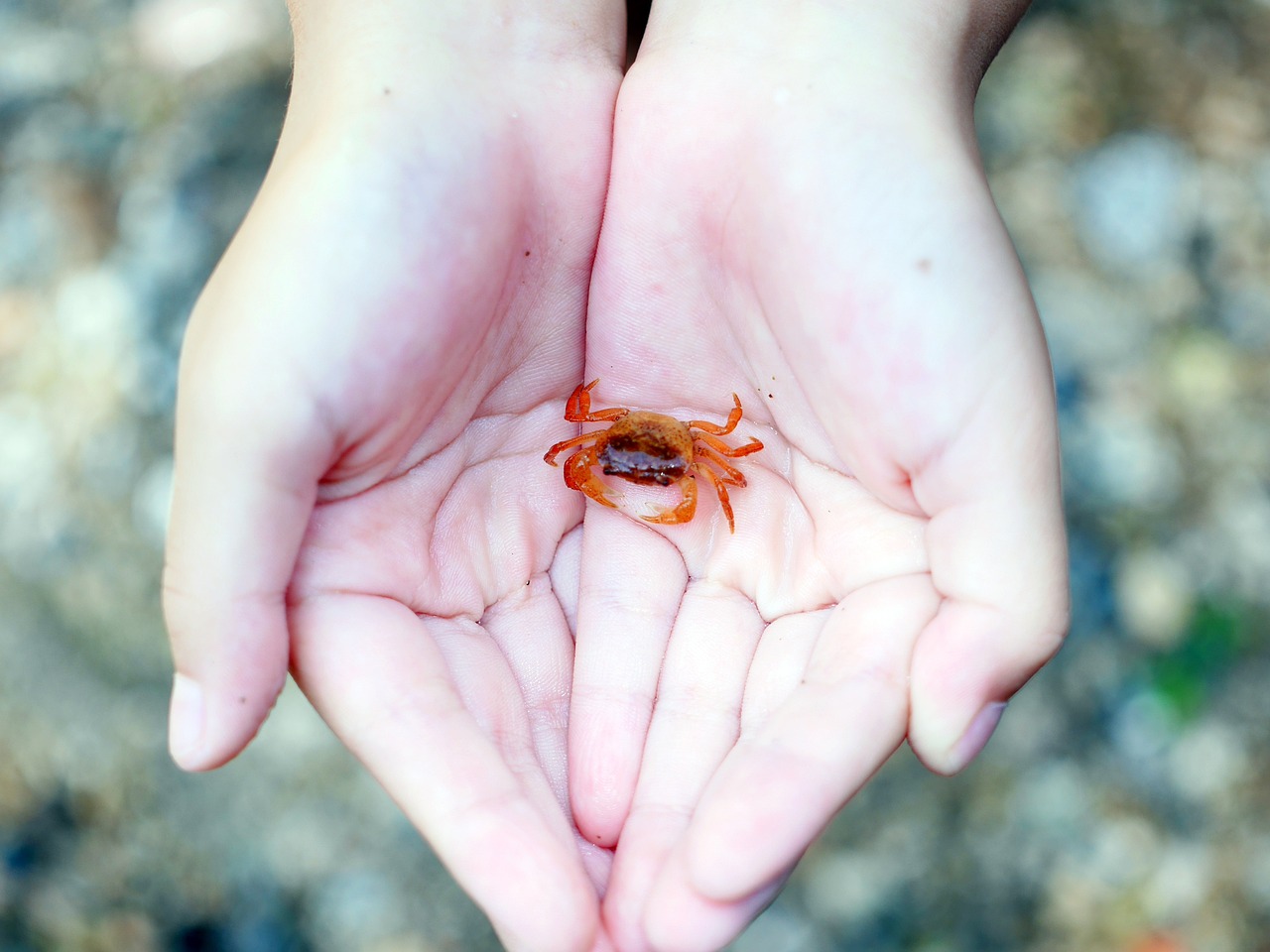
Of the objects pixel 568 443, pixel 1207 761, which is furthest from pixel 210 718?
pixel 1207 761

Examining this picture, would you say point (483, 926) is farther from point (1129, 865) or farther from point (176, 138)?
point (176, 138)

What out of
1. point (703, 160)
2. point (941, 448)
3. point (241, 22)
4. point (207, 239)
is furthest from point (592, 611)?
point (241, 22)

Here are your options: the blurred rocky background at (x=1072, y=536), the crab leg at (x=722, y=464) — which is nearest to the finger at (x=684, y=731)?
the crab leg at (x=722, y=464)

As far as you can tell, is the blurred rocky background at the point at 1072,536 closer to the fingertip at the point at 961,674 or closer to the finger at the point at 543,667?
the finger at the point at 543,667

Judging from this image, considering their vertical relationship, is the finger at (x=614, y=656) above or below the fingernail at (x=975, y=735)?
below

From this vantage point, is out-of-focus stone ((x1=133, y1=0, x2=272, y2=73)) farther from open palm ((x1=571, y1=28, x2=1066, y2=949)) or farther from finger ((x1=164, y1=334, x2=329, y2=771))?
finger ((x1=164, y1=334, x2=329, y2=771))

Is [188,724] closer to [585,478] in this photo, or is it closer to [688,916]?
[688,916]
